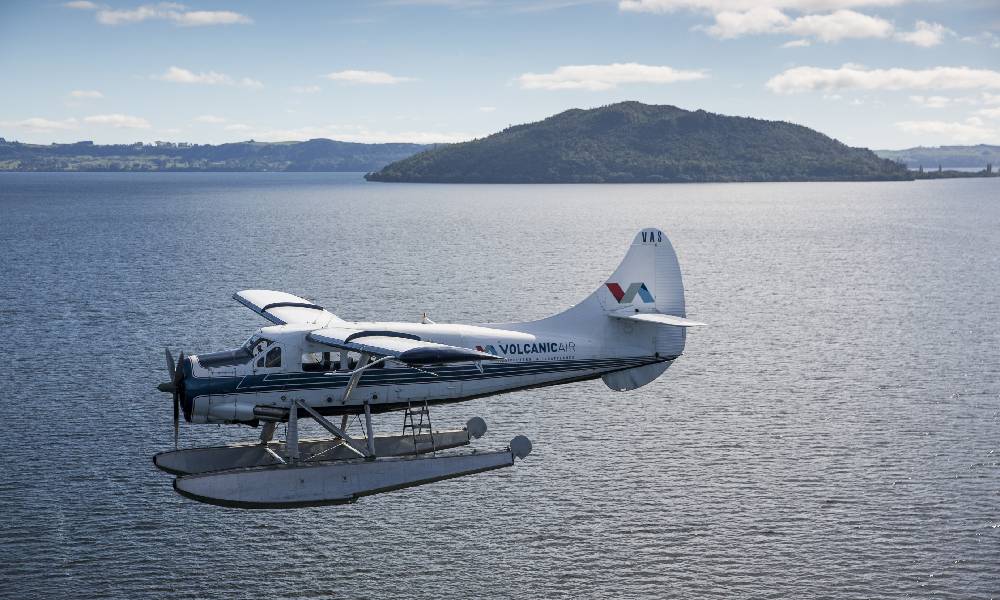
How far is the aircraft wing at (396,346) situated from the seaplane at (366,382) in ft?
0.13

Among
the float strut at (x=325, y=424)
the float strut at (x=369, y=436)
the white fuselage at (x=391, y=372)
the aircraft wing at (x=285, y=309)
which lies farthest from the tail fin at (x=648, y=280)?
the float strut at (x=325, y=424)

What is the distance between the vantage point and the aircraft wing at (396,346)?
26781 millimetres

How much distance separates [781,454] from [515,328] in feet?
49.1

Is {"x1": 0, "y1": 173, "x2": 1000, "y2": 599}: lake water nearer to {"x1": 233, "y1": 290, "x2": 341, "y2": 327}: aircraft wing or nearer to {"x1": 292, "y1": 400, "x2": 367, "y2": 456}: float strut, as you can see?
{"x1": 292, "y1": 400, "x2": 367, "y2": 456}: float strut

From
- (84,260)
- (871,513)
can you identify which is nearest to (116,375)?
Answer: (871,513)

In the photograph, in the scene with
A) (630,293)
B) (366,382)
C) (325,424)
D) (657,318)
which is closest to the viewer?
(325,424)

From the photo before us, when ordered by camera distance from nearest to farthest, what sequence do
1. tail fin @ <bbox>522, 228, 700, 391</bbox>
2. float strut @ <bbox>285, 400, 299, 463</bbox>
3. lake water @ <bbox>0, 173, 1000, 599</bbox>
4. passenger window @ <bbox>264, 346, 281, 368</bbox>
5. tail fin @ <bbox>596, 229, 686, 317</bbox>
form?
float strut @ <bbox>285, 400, 299, 463</bbox>
passenger window @ <bbox>264, 346, 281, 368</bbox>
lake water @ <bbox>0, 173, 1000, 599</bbox>
tail fin @ <bbox>522, 228, 700, 391</bbox>
tail fin @ <bbox>596, 229, 686, 317</bbox>

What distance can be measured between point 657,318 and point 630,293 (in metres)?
1.82

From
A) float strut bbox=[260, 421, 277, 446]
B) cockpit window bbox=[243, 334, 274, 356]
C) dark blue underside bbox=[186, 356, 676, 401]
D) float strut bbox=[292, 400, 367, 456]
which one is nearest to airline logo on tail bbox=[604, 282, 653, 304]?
A: dark blue underside bbox=[186, 356, 676, 401]

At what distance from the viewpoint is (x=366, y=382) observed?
102 ft

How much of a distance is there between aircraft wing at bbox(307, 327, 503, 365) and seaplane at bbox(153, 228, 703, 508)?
4cm

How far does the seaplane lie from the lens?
30.0 metres

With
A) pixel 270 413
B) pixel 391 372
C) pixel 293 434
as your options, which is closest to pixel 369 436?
pixel 391 372

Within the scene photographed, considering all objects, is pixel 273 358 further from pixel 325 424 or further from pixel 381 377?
pixel 381 377
